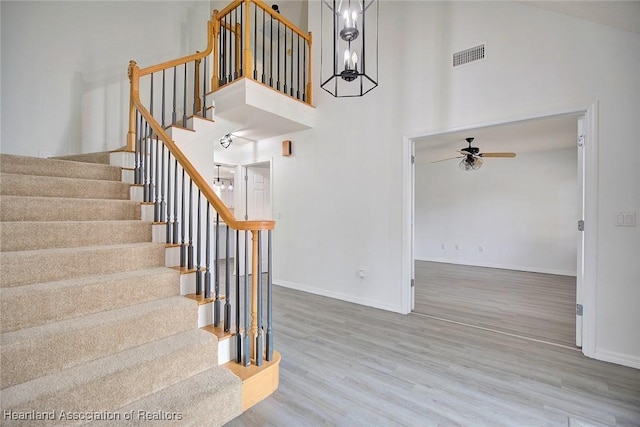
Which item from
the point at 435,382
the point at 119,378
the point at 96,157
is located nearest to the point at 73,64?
the point at 96,157

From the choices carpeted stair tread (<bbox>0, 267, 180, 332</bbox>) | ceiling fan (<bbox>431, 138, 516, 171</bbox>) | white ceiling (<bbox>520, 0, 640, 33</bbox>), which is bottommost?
carpeted stair tread (<bbox>0, 267, 180, 332</bbox>)

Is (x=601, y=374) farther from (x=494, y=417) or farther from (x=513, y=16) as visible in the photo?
(x=513, y=16)

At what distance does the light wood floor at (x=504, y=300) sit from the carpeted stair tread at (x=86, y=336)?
2742 mm

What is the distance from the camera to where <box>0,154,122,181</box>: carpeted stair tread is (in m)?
2.45

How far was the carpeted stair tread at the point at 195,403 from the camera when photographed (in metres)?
1.39

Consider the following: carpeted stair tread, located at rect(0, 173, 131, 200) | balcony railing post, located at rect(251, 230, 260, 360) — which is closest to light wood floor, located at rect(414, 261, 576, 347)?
balcony railing post, located at rect(251, 230, 260, 360)

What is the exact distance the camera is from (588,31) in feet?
7.96

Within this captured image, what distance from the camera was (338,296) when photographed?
3992 millimetres

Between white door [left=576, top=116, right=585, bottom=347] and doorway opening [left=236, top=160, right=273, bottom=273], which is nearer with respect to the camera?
white door [left=576, top=116, right=585, bottom=347]

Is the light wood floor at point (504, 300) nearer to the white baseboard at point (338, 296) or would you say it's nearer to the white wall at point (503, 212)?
the white baseboard at point (338, 296)

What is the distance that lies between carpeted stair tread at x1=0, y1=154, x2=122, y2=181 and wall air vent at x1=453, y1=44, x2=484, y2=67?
365cm

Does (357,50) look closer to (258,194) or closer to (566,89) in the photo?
(566,89)

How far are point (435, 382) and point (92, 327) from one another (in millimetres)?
2150

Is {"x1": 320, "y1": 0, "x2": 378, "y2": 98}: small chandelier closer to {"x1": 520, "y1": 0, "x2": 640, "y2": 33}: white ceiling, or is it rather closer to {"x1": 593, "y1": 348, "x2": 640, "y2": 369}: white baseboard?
{"x1": 520, "y1": 0, "x2": 640, "y2": 33}: white ceiling
